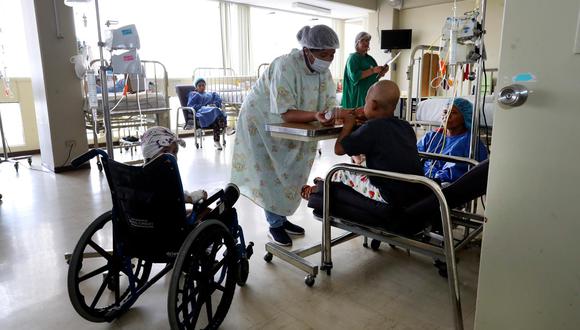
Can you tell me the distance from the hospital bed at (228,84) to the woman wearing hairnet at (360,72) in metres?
2.62

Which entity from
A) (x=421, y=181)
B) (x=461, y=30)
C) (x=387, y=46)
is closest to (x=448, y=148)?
(x=461, y=30)

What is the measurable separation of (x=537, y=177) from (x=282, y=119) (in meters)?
1.20

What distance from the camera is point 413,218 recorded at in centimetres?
147

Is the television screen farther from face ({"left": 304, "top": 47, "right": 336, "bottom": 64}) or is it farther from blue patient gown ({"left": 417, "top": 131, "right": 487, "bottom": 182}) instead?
face ({"left": 304, "top": 47, "right": 336, "bottom": 64})

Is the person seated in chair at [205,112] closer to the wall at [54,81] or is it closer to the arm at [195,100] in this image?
the arm at [195,100]

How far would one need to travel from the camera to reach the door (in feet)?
2.94

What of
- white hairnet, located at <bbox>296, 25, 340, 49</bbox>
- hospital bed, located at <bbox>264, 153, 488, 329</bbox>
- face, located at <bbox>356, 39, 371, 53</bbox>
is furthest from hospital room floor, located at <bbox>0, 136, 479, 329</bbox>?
face, located at <bbox>356, 39, 371, 53</bbox>

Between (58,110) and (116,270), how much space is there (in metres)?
3.02

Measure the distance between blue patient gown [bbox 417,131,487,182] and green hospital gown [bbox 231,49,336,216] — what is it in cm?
64

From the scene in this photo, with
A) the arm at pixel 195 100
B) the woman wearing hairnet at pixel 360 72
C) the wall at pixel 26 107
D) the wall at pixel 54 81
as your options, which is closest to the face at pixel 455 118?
the woman wearing hairnet at pixel 360 72

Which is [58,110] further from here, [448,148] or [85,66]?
[448,148]

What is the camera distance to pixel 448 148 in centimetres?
220

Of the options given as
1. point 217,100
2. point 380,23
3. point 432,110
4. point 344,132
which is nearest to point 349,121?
point 344,132

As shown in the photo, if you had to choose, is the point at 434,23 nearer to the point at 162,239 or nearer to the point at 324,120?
the point at 324,120
